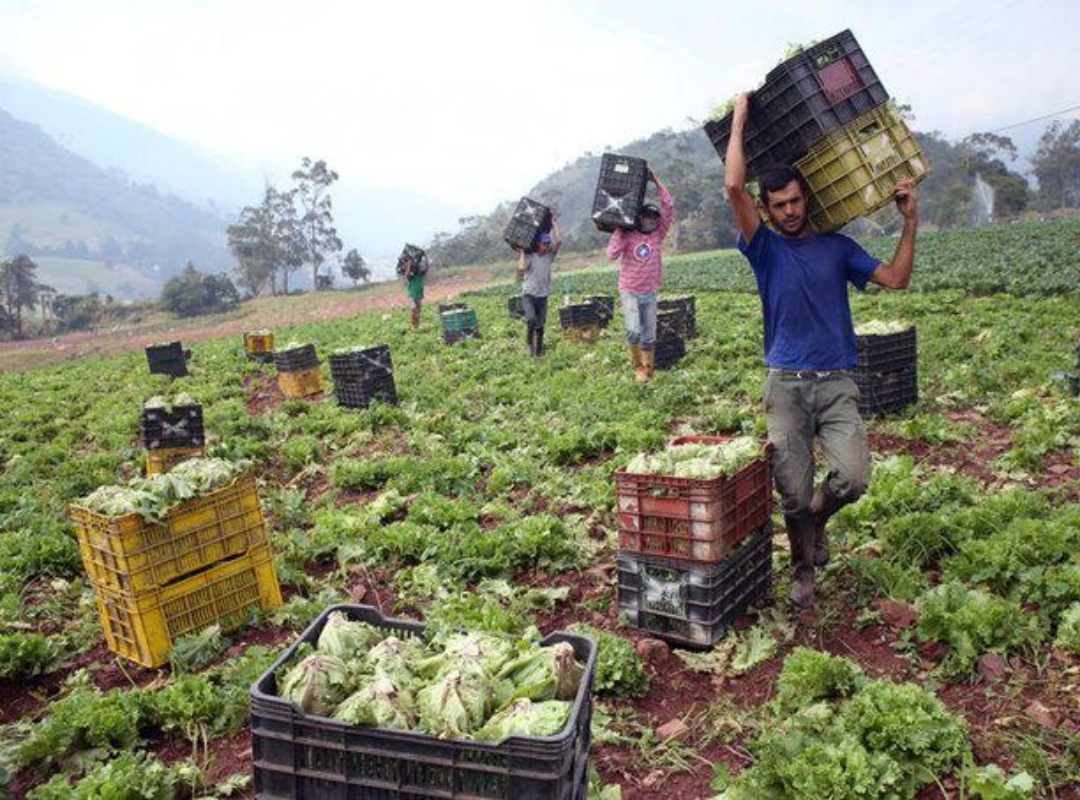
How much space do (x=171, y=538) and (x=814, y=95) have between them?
16.8 ft

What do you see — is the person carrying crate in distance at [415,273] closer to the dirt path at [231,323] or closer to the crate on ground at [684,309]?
the crate on ground at [684,309]

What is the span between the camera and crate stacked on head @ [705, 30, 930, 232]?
16.6 ft

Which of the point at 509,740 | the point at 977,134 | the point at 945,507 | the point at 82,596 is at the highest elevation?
the point at 977,134

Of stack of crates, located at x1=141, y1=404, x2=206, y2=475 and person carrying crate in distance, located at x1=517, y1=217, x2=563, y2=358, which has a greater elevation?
person carrying crate in distance, located at x1=517, y1=217, x2=563, y2=358

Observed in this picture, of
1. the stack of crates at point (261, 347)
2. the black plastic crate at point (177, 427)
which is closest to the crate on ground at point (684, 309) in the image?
the black plastic crate at point (177, 427)

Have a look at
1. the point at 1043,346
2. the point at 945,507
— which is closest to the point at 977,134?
the point at 1043,346

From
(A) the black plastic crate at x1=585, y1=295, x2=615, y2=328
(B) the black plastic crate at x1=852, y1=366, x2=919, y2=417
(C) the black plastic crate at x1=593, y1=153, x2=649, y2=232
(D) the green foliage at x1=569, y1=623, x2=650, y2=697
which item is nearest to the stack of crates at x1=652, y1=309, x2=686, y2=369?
(C) the black plastic crate at x1=593, y1=153, x2=649, y2=232

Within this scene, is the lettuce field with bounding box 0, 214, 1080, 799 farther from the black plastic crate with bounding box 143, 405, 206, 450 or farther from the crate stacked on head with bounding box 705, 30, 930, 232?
the crate stacked on head with bounding box 705, 30, 930, 232

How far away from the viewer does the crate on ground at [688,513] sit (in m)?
4.84

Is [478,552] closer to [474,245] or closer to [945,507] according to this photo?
[945,507]

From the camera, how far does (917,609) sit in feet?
16.9

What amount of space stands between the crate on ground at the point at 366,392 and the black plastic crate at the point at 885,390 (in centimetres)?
732

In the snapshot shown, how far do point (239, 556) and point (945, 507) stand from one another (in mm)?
5432

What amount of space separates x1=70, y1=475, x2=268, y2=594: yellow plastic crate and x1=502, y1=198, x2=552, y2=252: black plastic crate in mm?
9895
